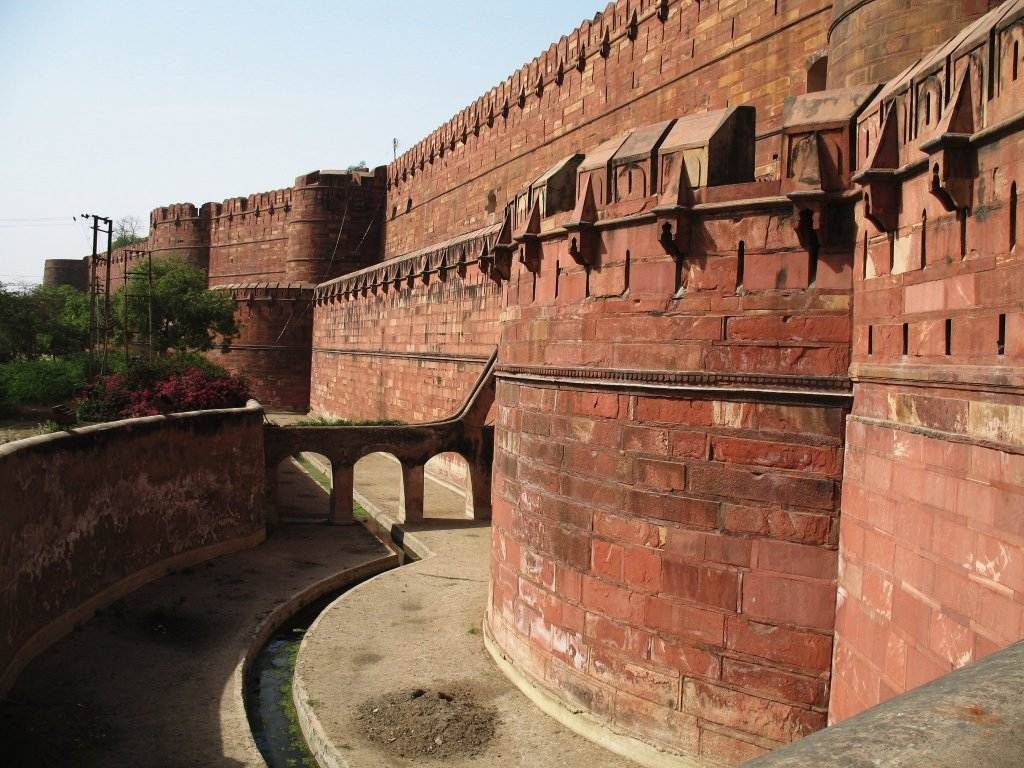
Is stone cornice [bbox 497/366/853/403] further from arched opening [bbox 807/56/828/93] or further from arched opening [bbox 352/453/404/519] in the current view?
arched opening [bbox 352/453/404/519]

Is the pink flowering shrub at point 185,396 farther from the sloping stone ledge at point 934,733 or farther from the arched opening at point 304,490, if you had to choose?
the sloping stone ledge at point 934,733

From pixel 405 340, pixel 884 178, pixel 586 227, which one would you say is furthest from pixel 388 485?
pixel 884 178

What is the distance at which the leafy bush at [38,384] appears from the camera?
1628 centimetres

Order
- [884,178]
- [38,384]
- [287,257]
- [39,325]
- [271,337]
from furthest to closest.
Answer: [287,257]
[39,325]
[271,337]
[38,384]
[884,178]

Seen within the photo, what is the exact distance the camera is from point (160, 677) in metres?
7.48

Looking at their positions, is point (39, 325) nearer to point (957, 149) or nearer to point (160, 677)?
point (160, 677)

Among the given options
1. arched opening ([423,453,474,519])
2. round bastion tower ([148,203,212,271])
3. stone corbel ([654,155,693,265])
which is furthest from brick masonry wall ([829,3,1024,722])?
round bastion tower ([148,203,212,271])

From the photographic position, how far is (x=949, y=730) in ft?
5.18

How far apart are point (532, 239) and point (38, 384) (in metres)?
13.5

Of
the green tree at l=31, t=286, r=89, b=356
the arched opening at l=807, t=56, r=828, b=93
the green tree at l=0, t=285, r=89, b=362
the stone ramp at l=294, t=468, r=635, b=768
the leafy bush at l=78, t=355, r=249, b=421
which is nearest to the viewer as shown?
the stone ramp at l=294, t=468, r=635, b=768

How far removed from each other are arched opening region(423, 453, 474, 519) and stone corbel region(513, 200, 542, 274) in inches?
307

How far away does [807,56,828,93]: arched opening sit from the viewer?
1090 cm

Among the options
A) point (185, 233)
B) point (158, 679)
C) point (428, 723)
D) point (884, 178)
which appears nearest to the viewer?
A: point (884, 178)

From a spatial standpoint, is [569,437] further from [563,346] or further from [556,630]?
[556,630]
